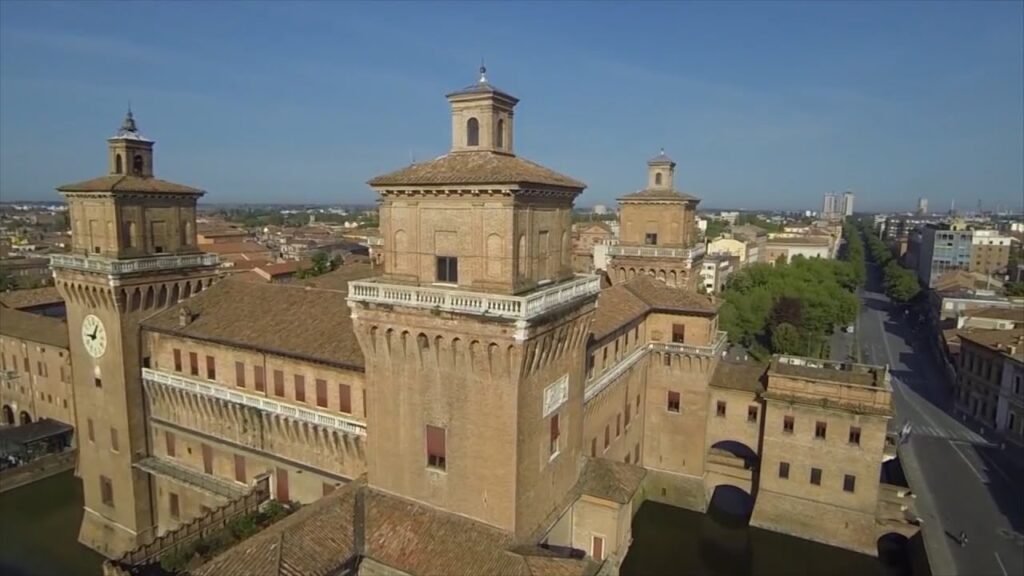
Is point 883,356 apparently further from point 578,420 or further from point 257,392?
point 257,392

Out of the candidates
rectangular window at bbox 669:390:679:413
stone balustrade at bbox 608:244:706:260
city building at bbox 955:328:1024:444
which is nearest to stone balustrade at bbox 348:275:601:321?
rectangular window at bbox 669:390:679:413

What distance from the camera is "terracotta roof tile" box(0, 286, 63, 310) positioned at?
57.9 m

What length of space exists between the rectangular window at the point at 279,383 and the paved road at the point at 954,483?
3473 centimetres

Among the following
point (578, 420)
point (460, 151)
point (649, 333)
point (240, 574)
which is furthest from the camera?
point (649, 333)

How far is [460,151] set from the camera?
82.2 feet

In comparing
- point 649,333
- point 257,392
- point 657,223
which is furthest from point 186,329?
point 657,223

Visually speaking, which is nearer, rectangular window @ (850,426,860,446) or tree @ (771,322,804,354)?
rectangular window @ (850,426,860,446)

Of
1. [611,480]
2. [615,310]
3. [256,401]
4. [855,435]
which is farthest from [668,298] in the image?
[256,401]

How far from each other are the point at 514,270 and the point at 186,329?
21856 mm

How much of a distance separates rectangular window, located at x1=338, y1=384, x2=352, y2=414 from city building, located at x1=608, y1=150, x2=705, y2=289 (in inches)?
1018

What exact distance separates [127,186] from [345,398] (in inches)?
685

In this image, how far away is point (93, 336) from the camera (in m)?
36.0

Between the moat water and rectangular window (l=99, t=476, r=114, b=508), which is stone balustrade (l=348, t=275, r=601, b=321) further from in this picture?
rectangular window (l=99, t=476, r=114, b=508)

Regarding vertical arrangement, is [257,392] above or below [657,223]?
below
